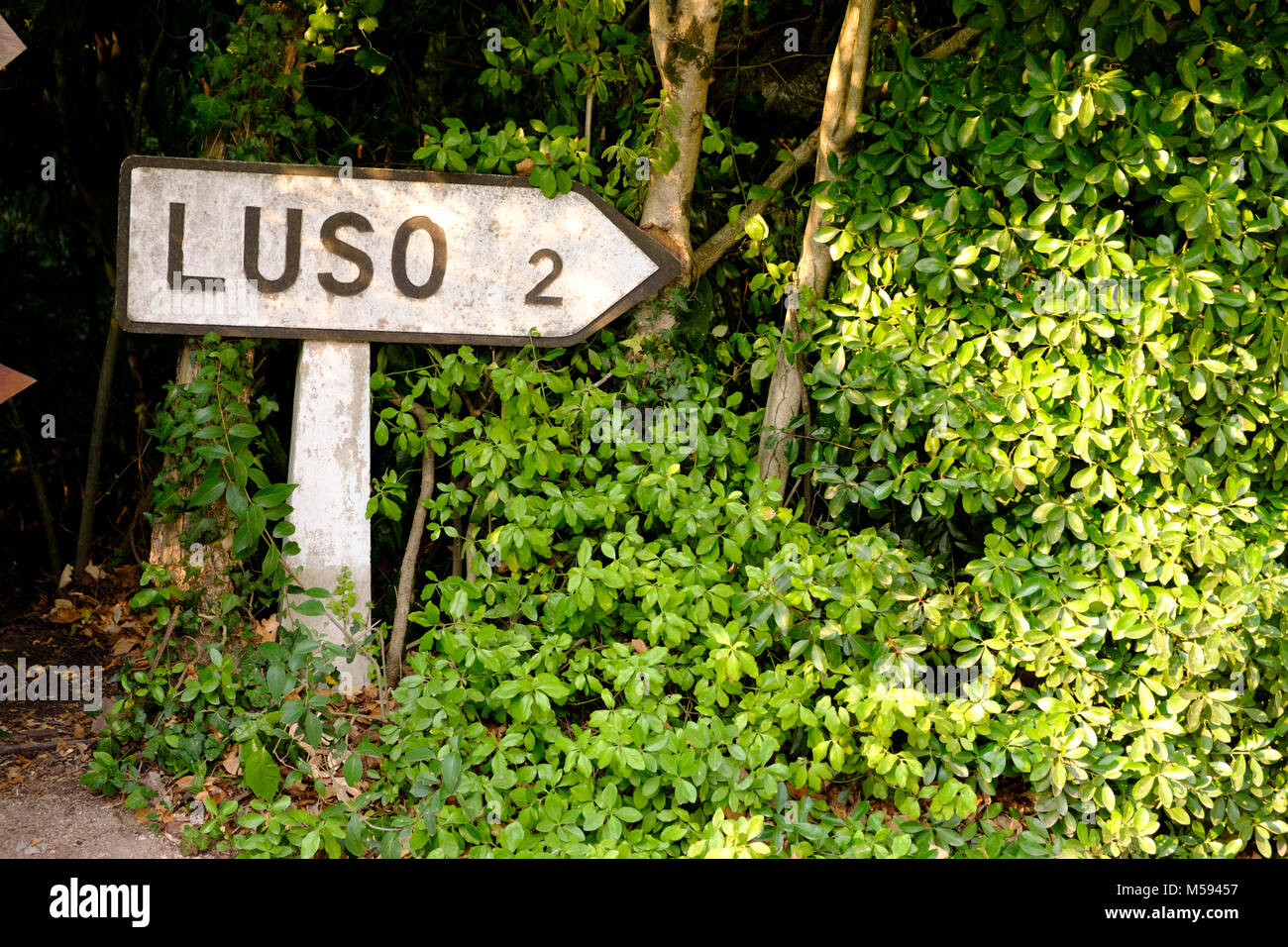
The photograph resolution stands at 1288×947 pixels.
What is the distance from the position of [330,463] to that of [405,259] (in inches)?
Answer: 29.3

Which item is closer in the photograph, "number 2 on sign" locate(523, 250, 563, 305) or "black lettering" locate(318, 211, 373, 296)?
"black lettering" locate(318, 211, 373, 296)

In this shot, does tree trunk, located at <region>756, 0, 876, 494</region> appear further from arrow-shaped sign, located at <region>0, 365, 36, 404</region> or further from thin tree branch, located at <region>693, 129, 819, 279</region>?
arrow-shaped sign, located at <region>0, 365, 36, 404</region>

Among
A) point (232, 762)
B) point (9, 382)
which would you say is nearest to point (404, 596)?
point (232, 762)

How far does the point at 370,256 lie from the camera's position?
3479 mm

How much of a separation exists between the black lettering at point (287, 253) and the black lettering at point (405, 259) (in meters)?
0.31

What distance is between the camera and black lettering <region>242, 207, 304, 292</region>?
11.2 ft

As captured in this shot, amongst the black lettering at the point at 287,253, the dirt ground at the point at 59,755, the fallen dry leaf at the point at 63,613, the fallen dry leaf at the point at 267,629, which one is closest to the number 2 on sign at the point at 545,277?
the black lettering at the point at 287,253

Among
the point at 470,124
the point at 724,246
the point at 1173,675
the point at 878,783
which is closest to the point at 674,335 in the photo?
the point at 724,246

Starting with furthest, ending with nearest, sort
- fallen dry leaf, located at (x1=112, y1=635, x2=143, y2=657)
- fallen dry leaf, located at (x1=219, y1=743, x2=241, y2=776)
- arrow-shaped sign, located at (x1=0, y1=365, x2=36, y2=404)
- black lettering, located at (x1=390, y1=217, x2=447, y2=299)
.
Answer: fallen dry leaf, located at (x1=112, y1=635, x2=143, y2=657) < black lettering, located at (x1=390, y1=217, x2=447, y2=299) < fallen dry leaf, located at (x1=219, y1=743, x2=241, y2=776) < arrow-shaped sign, located at (x1=0, y1=365, x2=36, y2=404)

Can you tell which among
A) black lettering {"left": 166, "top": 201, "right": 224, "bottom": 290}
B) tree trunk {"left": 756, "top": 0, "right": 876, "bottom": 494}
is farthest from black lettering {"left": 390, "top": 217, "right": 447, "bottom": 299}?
tree trunk {"left": 756, "top": 0, "right": 876, "bottom": 494}

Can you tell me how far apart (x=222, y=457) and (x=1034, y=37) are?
289 cm

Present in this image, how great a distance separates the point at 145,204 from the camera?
11.0 ft

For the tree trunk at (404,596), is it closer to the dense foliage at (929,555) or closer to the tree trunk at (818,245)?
the dense foliage at (929,555)

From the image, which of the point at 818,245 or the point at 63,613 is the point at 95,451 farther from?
the point at 818,245
